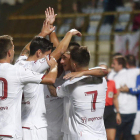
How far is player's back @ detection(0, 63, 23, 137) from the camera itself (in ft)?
13.7

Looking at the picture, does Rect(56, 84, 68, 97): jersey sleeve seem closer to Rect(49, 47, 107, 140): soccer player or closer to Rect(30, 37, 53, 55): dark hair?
Rect(49, 47, 107, 140): soccer player

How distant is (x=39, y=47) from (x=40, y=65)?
342 millimetres

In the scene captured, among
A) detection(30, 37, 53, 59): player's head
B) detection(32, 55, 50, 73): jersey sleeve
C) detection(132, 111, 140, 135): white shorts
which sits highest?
detection(30, 37, 53, 59): player's head

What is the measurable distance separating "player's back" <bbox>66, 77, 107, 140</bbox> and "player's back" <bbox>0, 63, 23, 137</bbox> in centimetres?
59

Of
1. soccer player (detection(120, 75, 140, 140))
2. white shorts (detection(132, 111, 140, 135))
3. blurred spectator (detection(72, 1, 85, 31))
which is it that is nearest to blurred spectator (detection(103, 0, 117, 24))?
blurred spectator (detection(72, 1, 85, 31))

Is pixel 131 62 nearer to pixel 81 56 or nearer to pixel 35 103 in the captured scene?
pixel 35 103

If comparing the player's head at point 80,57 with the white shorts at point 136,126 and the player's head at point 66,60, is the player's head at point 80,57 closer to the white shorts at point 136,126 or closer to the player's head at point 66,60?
the player's head at point 66,60

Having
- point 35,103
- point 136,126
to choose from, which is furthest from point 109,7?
point 35,103

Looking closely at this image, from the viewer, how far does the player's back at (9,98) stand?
4172 millimetres

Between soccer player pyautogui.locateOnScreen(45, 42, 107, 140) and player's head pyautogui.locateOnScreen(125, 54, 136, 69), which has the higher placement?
player's head pyautogui.locateOnScreen(125, 54, 136, 69)

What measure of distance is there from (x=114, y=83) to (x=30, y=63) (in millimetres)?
3294

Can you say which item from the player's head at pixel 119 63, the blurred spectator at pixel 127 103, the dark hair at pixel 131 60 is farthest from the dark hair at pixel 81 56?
the dark hair at pixel 131 60

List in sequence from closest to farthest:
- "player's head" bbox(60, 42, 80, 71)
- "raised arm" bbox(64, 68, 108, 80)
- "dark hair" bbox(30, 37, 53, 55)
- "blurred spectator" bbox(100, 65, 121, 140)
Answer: "raised arm" bbox(64, 68, 108, 80) < "dark hair" bbox(30, 37, 53, 55) < "player's head" bbox(60, 42, 80, 71) < "blurred spectator" bbox(100, 65, 121, 140)

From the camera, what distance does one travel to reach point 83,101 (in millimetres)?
4363
